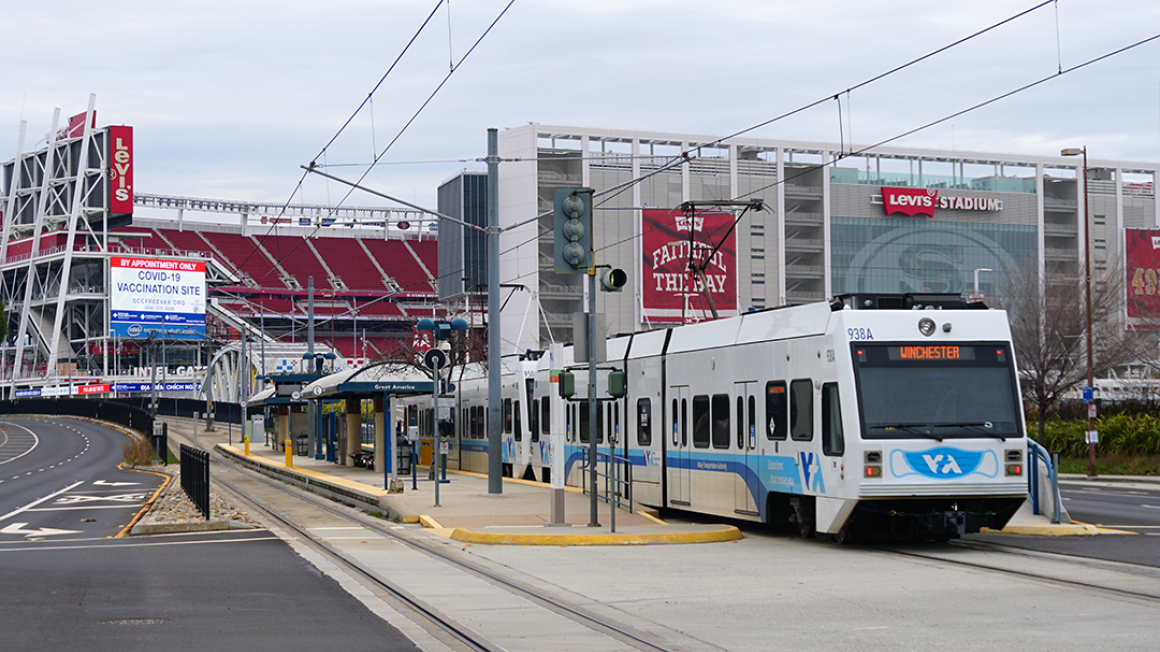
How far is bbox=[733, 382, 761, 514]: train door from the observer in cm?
1823

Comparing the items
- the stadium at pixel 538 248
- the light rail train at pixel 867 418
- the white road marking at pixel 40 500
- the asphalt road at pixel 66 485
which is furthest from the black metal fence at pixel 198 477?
the stadium at pixel 538 248

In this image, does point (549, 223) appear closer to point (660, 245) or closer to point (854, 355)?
point (660, 245)

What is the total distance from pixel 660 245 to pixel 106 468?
5616cm

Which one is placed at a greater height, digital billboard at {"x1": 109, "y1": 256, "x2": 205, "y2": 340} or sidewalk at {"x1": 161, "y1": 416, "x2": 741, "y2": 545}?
digital billboard at {"x1": 109, "y1": 256, "x2": 205, "y2": 340}

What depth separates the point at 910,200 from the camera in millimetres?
106250

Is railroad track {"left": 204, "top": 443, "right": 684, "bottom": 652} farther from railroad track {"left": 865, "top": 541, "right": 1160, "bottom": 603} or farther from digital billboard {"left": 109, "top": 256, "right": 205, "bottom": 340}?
digital billboard {"left": 109, "top": 256, "right": 205, "bottom": 340}

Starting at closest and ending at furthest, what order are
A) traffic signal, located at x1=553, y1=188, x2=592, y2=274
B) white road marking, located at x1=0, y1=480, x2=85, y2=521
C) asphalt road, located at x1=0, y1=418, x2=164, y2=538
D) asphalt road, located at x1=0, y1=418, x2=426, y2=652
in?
asphalt road, located at x1=0, y1=418, x2=426, y2=652
traffic signal, located at x1=553, y1=188, x2=592, y2=274
asphalt road, located at x1=0, y1=418, x2=164, y2=538
white road marking, located at x1=0, y1=480, x2=85, y2=521

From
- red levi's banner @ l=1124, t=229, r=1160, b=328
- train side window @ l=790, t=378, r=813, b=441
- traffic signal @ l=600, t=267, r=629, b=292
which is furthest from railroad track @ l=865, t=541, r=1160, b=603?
red levi's banner @ l=1124, t=229, r=1160, b=328

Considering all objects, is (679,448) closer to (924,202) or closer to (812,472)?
(812,472)

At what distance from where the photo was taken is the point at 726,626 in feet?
35.2

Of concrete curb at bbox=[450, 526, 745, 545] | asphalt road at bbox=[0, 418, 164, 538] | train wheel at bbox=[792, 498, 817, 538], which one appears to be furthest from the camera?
asphalt road at bbox=[0, 418, 164, 538]

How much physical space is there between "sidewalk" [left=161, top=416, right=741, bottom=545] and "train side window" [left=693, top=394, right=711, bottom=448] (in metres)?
1.33

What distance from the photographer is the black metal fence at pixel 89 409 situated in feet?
253

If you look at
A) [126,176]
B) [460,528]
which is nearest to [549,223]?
[126,176]
